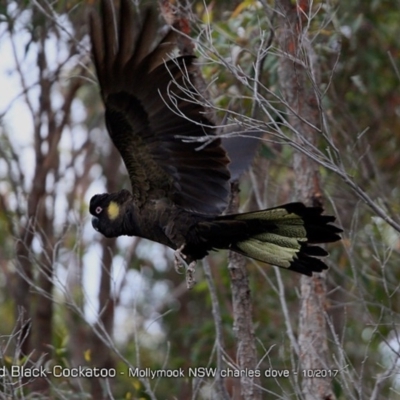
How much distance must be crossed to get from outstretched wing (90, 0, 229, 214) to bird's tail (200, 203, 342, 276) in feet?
0.84

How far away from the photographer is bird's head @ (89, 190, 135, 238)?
4.59 metres

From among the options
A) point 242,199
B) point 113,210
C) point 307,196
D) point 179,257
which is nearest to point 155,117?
point 113,210

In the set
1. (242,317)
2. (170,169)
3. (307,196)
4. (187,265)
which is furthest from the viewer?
(307,196)

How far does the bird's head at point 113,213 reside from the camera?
4.59m

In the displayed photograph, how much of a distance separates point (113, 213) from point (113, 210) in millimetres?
21

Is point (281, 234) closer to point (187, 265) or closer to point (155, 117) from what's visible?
point (187, 265)

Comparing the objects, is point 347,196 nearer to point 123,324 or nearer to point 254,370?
point 254,370

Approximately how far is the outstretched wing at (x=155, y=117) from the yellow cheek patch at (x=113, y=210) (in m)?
0.16

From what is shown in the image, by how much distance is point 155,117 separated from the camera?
430 centimetres

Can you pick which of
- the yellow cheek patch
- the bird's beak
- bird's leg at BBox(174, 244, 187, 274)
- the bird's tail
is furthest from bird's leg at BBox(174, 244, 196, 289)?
the bird's beak

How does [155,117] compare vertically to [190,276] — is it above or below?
above

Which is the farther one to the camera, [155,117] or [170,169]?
[170,169]

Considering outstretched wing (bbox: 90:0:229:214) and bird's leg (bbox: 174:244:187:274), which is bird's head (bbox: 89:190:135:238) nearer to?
outstretched wing (bbox: 90:0:229:214)

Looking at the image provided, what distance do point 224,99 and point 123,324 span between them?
5673mm
